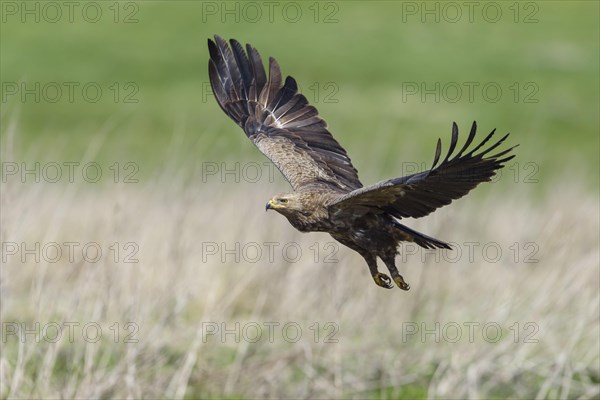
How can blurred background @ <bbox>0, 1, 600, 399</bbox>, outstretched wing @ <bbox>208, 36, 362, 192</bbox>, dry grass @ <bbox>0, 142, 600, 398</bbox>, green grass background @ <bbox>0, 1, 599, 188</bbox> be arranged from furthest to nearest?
1. green grass background @ <bbox>0, 1, 599, 188</bbox>
2. dry grass @ <bbox>0, 142, 600, 398</bbox>
3. blurred background @ <bbox>0, 1, 600, 399</bbox>
4. outstretched wing @ <bbox>208, 36, 362, 192</bbox>

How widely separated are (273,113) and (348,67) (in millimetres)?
25165

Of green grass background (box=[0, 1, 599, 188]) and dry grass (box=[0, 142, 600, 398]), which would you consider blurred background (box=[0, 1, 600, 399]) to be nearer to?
dry grass (box=[0, 142, 600, 398])

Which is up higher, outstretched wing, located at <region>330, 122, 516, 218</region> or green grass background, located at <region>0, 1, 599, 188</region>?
green grass background, located at <region>0, 1, 599, 188</region>

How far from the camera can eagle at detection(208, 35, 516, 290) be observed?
13.1 ft

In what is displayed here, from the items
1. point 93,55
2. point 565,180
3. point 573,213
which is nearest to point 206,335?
point 573,213

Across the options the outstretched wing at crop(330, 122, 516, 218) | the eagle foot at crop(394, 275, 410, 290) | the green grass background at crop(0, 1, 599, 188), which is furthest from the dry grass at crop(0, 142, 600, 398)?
the green grass background at crop(0, 1, 599, 188)

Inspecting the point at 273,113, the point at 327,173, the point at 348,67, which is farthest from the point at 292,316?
the point at 348,67

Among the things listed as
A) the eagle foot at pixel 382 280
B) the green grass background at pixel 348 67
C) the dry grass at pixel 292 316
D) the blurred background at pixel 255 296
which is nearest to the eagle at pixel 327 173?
the eagle foot at pixel 382 280

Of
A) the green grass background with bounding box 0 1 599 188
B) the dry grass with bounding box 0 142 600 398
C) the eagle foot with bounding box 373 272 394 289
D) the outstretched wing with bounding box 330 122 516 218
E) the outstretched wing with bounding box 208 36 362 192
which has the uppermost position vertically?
the green grass background with bounding box 0 1 599 188

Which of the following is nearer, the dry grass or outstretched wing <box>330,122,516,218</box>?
outstretched wing <box>330,122,516,218</box>

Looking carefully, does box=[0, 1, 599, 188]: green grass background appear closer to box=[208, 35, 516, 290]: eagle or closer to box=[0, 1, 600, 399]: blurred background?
box=[0, 1, 600, 399]: blurred background

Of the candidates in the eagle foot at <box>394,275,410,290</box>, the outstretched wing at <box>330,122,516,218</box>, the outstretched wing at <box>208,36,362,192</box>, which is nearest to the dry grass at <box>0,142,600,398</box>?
the outstretched wing at <box>208,36,362,192</box>

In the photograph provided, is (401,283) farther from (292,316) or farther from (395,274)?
(292,316)

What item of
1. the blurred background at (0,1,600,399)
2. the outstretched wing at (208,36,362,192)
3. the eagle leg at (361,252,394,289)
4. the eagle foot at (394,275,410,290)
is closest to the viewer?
the eagle foot at (394,275,410,290)
